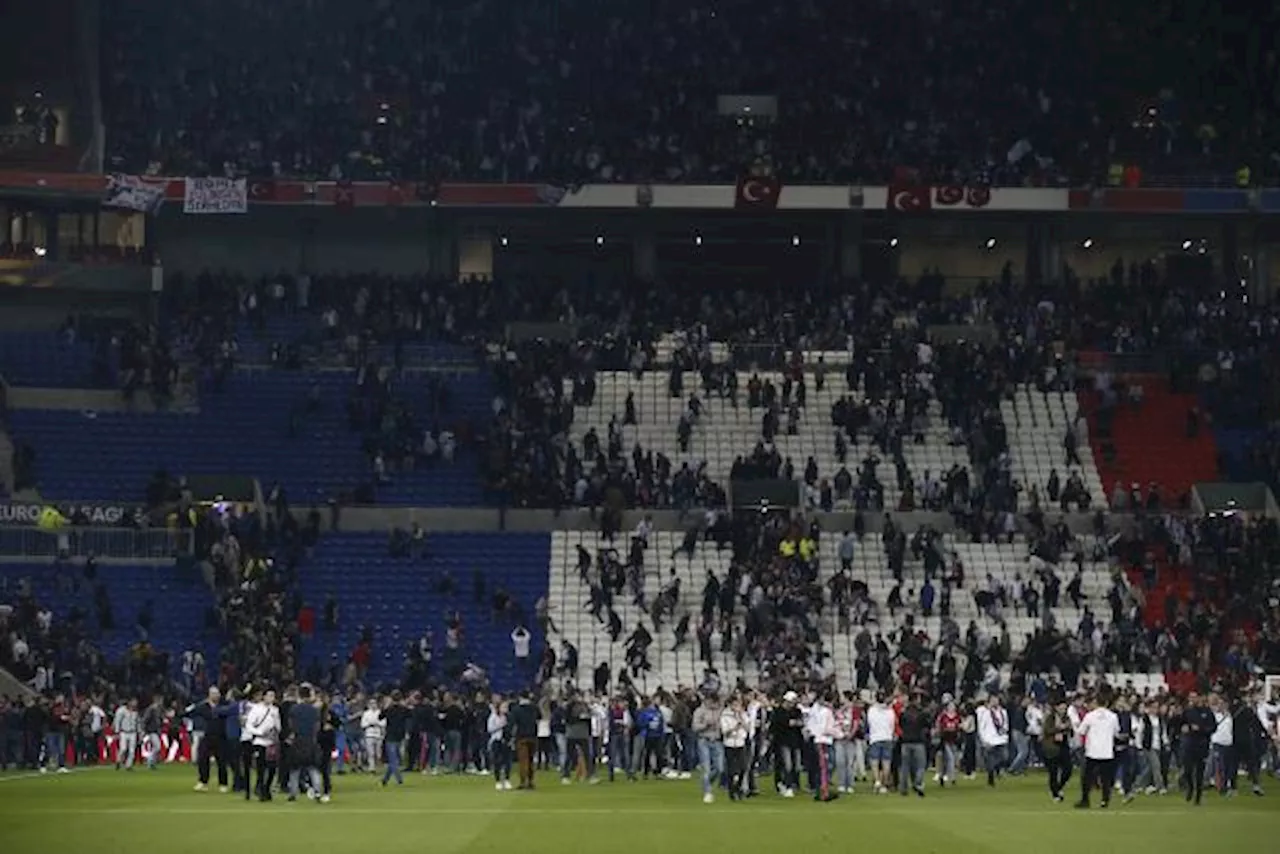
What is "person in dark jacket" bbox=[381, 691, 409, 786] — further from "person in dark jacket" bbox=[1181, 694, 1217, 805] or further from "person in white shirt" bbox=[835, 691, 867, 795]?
"person in dark jacket" bbox=[1181, 694, 1217, 805]

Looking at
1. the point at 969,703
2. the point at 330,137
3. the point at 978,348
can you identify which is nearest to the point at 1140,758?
the point at 969,703

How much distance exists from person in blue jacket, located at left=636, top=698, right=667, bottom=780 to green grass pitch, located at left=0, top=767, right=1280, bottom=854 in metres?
3.19

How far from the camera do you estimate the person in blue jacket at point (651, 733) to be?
56250mm

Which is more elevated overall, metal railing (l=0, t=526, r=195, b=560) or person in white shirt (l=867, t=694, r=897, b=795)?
metal railing (l=0, t=526, r=195, b=560)

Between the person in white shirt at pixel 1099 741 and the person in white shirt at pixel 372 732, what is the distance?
19.0 meters

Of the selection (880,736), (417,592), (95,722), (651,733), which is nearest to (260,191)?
(417,592)

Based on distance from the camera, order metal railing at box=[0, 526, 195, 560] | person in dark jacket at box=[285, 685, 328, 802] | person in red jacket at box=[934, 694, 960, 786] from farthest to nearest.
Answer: metal railing at box=[0, 526, 195, 560] → person in red jacket at box=[934, 694, 960, 786] → person in dark jacket at box=[285, 685, 328, 802]

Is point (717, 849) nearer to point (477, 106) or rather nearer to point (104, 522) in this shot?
point (104, 522)

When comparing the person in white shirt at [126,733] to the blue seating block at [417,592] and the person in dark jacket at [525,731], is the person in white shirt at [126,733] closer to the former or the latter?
the person in dark jacket at [525,731]

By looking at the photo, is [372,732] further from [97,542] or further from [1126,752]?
[1126,752]

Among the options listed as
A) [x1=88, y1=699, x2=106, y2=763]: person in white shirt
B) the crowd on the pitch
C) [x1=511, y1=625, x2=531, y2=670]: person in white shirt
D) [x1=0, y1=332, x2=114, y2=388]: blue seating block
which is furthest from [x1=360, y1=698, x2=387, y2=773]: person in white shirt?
[x1=0, y1=332, x2=114, y2=388]: blue seating block

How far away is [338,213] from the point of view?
93875 mm

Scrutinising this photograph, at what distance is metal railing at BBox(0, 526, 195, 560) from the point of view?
243ft

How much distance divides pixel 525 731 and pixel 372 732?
32.5 ft
